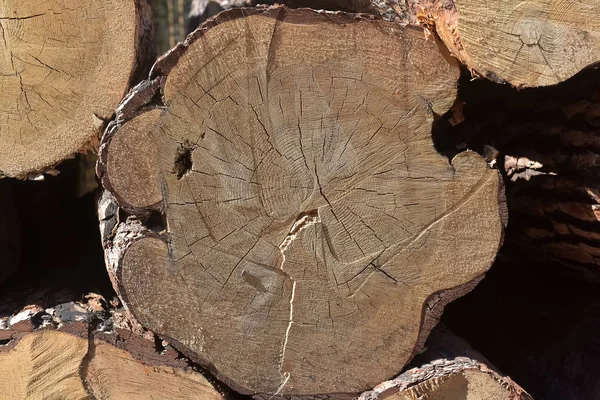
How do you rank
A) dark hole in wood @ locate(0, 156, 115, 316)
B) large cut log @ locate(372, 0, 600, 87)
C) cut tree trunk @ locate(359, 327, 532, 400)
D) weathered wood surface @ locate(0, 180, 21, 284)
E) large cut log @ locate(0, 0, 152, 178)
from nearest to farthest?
large cut log @ locate(372, 0, 600, 87), cut tree trunk @ locate(359, 327, 532, 400), large cut log @ locate(0, 0, 152, 178), dark hole in wood @ locate(0, 156, 115, 316), weathered wood surface @ locate(0, 180, 21, 284)

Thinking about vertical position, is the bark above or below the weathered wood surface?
above

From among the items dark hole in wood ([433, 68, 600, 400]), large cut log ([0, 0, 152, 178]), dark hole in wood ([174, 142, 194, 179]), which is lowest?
dark hole in wood ([433, 68, 600, 400])

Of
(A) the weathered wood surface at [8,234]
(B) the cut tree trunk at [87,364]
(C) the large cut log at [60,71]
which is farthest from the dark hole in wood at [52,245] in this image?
(C) the large cut log at [60,71]

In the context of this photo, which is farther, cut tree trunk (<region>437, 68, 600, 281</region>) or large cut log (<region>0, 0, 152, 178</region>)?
cut tree trunk (<region>437, 68, 600, 281</region>)

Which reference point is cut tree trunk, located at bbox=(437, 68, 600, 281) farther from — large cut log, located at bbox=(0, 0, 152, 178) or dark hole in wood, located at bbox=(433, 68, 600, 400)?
large cut log, located at bbox=(0, 0, 152, 178)

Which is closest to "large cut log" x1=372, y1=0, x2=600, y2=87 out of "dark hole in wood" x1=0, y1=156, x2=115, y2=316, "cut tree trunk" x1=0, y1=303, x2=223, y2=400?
"cut tree trunk" x1=0, y1=303, x2=223, y2=400

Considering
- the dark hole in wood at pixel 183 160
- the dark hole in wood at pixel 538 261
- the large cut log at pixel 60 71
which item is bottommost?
the dark hole in wood at pixel 538 261

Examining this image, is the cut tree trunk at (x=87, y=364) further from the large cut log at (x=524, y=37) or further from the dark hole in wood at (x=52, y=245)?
the large cut log at (x=524, y=37)
